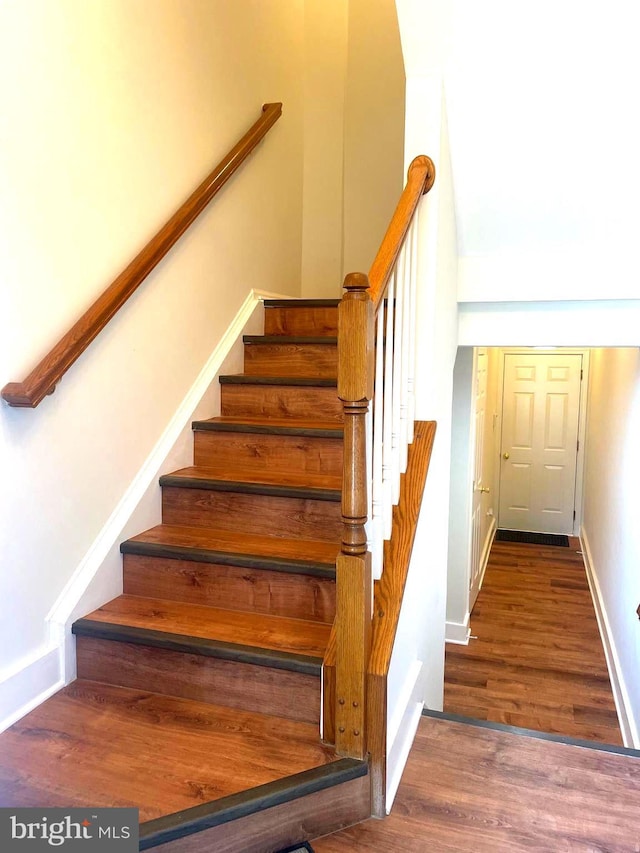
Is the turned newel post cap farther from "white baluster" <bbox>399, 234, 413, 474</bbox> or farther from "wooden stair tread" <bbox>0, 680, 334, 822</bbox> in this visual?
"wooden stair tread" <bbox>0, 680, 334, 822</bbox>

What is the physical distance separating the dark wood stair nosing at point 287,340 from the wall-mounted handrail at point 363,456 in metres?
0.94

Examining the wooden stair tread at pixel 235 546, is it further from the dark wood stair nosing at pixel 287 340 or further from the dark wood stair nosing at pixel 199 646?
the dark wood stair nosing at pixel 287 340

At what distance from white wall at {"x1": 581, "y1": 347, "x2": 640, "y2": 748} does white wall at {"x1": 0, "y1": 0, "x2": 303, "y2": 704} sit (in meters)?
2.22

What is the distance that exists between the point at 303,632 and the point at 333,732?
12.3 inches

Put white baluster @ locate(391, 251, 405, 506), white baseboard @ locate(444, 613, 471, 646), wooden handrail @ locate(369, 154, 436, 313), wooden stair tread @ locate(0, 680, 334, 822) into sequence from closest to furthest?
wooden stair tread @ locate(0, 680, 334, 822) → wooden handrail @ locate(369, 154, 436, 313) → white baluster @ locate(391, 251, 405, 506) → white baseboard @ locate(444, 613, 471, 646)

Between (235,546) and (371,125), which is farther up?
(371,125)

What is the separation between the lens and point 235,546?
2082 millimetres

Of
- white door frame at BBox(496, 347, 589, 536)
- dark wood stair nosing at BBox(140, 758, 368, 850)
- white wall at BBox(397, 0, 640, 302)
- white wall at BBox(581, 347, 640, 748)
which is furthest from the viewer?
white door frame at BBox(496, 347, 589, 536)

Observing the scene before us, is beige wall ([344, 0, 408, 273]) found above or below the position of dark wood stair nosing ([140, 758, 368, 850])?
above

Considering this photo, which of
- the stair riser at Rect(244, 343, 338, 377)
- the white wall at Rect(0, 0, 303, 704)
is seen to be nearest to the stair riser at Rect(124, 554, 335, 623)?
the white wall at Rect(0, 0, 303, 704)

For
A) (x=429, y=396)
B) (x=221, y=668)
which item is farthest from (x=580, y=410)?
(x=221, y=668)

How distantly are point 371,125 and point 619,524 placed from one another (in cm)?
280

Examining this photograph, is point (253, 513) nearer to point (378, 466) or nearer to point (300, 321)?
point (378, 466)

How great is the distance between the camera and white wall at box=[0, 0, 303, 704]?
1.66m
